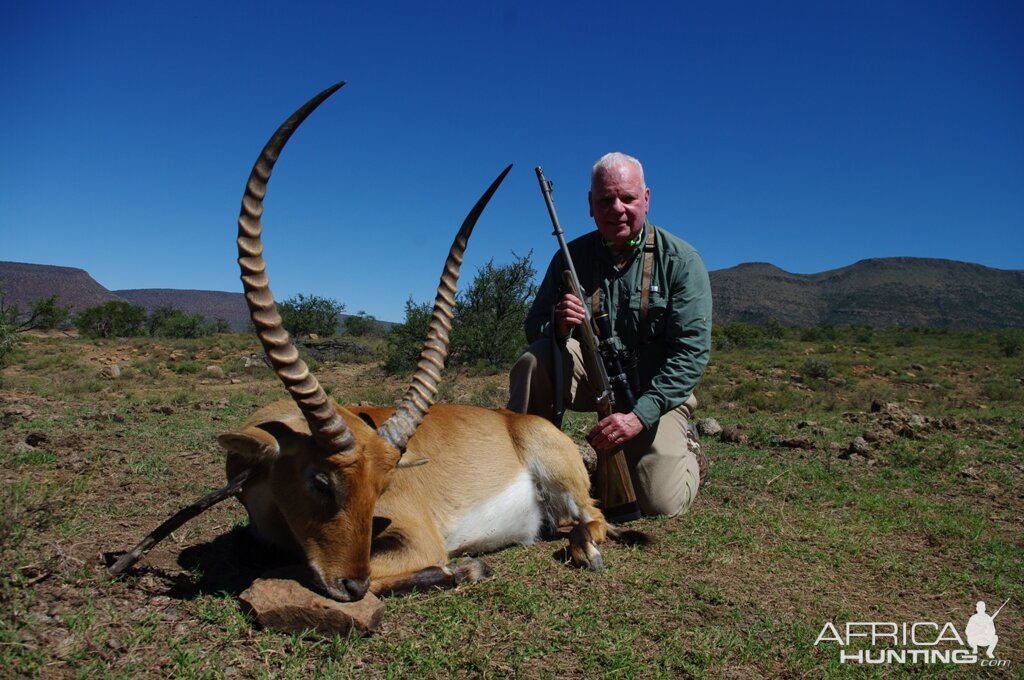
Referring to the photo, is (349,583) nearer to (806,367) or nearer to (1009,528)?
(1009,528)

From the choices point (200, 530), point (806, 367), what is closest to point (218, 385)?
point (200, 530)

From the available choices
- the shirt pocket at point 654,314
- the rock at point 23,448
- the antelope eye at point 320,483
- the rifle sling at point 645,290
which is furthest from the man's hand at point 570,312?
the rock at point 23,448

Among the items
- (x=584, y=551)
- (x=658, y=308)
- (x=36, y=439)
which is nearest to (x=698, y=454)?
(x=658, y=308)

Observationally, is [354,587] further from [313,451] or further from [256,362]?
[256,362]

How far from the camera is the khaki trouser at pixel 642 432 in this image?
5.23 metres

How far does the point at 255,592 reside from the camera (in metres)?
3.08

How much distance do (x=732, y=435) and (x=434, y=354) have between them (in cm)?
575

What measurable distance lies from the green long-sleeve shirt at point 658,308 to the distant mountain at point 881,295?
107 meters

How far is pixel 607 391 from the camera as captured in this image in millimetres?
5191

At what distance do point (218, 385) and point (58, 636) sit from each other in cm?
1525

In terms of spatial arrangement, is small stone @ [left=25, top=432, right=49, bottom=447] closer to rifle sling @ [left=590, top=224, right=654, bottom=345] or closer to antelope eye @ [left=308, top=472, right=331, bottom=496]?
antelope eye @ [left=308, top=472, right=331, bottom=496]

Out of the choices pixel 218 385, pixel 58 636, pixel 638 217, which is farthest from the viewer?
pixel 218 385

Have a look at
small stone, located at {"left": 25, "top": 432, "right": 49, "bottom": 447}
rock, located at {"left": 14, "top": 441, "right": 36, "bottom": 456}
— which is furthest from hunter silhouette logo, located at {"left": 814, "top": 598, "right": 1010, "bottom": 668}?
small stone, located at {"left": 25, "top": 432, "right": 49, "bottom": 447}

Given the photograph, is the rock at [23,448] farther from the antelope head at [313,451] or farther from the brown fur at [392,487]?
the antelope head at [313,451]
